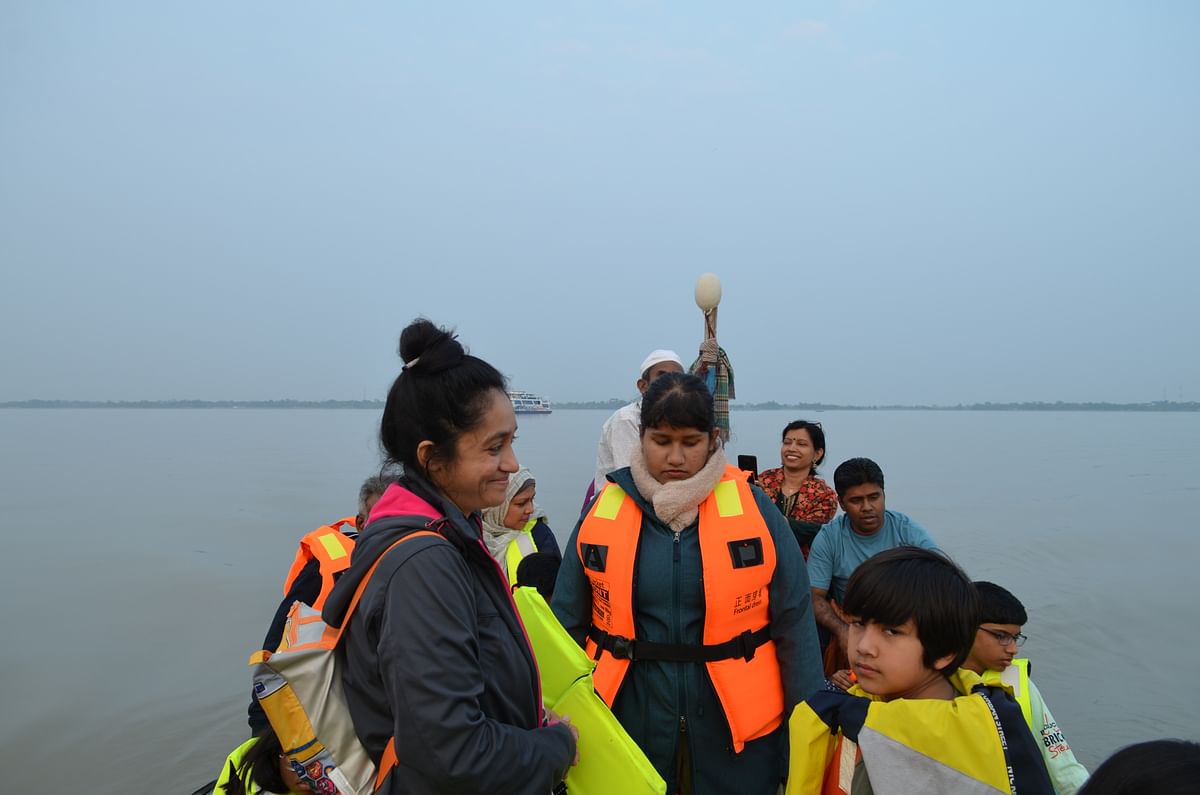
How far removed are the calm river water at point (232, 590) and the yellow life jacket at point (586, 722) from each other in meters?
0.66

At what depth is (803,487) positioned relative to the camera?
3.85 m

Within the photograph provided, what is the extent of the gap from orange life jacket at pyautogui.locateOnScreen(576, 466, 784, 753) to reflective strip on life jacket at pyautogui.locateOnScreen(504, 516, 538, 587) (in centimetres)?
174

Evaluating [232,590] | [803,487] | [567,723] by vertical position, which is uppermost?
[803,487]

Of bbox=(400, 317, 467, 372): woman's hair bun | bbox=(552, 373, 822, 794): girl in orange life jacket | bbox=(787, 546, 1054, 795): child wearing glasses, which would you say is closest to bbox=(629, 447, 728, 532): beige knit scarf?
bbox=(552, 373, 822, 794): girl in orange life jacket

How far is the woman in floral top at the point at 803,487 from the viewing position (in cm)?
374

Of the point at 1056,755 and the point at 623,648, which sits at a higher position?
the point at 623,648

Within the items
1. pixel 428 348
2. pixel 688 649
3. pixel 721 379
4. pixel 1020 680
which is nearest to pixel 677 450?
pixel 688 649

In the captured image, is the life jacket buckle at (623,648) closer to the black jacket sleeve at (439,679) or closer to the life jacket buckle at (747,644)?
the life jacket buckle at (747,644)

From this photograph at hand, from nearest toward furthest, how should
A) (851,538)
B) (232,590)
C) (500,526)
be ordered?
(851,538) < (500,526) < (232,590)

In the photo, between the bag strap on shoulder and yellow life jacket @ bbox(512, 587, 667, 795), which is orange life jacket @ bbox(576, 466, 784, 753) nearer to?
yellow life jacket @ bbox(512, 587, 667, 795)

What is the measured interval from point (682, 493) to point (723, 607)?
0.36 meters

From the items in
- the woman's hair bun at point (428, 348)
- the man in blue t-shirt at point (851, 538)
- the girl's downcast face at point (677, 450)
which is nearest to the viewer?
the woman's hair bun at point (428, 348)

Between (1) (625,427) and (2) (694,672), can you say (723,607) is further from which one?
(1) (625,427)

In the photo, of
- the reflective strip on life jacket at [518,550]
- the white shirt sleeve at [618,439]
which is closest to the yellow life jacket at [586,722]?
the white shirt sleeve at [618,439]
